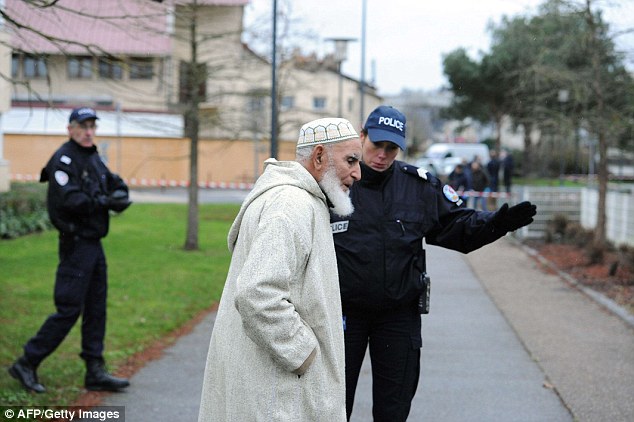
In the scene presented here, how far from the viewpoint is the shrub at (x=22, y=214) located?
1800 cm

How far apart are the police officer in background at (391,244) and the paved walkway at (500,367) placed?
1929 millimetres

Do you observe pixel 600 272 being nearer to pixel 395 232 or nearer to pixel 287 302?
pixel 395 232

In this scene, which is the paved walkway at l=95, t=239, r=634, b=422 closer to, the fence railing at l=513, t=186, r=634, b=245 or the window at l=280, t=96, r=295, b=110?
the fence railing at l=513, t=186, r=634, b=245

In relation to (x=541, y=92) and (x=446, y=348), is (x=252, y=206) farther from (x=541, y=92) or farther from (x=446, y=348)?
(x=541, y=92)

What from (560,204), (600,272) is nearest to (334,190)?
(600,272)

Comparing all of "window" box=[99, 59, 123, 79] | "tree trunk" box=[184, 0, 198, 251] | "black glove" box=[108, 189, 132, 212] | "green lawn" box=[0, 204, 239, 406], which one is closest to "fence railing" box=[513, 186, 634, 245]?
"green lawn" box=[0, 204, 239, 406]

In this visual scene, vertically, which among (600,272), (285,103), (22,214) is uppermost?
(285,103)

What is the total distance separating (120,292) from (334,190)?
8454 millimetres

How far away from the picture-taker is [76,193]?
21.8 ft

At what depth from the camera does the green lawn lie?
296 inches

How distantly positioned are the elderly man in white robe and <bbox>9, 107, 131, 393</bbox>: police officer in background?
3348 mm

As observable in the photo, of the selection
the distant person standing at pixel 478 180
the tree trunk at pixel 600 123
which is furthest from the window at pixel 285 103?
the tree trunk at pixel 600 123

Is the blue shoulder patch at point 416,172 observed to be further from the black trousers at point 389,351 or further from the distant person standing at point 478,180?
the distant person standing at point 478,180

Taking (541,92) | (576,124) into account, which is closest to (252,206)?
(576,124)
